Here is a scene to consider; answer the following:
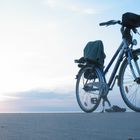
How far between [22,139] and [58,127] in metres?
0.89

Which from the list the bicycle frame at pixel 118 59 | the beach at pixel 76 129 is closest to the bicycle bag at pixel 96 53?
the bicycle frame at pixel 118 59

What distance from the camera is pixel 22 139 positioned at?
4180mm

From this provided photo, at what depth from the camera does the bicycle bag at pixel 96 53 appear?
8555mm

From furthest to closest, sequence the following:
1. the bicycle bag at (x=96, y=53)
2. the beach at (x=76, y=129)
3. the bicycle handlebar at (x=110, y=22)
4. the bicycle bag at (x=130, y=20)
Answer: the bicycle bag at (x=96, y=53)
the bicycle handlebar at (x=110, y=22)
the bicycle bag at (x=130, y=20)
the beach at (x=76, y=129)

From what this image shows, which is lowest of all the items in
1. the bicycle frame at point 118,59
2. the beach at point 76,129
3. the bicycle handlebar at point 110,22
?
A: the beach at point 76,129

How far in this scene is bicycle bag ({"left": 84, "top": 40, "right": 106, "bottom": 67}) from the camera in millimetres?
8555

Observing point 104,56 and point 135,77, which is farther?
point 104,56

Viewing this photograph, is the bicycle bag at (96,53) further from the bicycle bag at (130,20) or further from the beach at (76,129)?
the beach at (76,129)

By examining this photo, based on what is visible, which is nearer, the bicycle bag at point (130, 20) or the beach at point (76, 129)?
the beach at point (76, 129)

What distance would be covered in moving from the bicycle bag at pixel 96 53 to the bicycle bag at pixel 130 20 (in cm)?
108

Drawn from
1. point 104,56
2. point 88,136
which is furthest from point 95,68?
point 88,136

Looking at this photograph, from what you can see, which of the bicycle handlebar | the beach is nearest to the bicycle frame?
the bicycle handlebar

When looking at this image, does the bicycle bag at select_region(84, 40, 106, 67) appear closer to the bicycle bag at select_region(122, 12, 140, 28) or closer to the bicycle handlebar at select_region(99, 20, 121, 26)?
the bicycle handlebar at select_region(99, 20, 121, 26)

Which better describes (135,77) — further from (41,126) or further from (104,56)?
(41,126)
